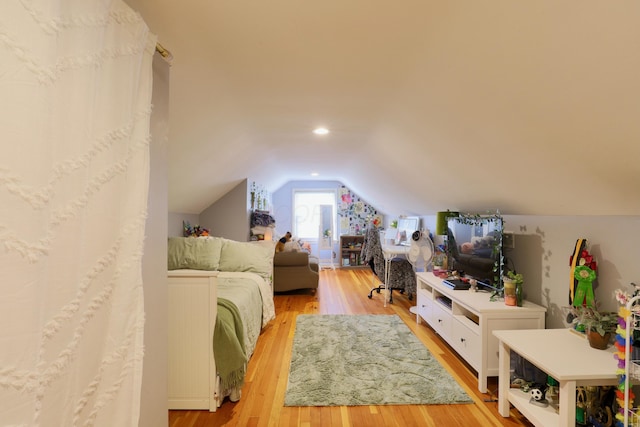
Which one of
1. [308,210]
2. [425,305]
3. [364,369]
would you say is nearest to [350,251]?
[308,210]

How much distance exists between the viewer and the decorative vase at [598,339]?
1664 mm

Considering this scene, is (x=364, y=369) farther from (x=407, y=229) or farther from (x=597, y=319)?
(x=407, y=229)

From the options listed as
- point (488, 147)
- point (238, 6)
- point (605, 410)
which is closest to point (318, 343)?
point (605, 410)

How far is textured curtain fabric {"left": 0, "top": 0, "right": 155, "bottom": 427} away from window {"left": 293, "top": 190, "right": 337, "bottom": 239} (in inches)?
262

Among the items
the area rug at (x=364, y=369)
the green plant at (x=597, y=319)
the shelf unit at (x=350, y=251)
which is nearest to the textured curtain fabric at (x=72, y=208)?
the area rug at (x=364, y=369)

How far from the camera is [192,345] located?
2.03 m

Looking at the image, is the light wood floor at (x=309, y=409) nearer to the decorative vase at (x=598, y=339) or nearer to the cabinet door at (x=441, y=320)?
the cabinet door at (x=441, y=320)

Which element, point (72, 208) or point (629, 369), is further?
point (629, 369)

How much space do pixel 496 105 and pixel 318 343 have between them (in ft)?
8.44

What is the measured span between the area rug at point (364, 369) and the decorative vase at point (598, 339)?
0.88 metres

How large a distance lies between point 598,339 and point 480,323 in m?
0.70

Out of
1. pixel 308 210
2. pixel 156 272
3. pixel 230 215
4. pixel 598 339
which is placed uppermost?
pixel 308 210

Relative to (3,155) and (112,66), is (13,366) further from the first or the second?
(112,66)

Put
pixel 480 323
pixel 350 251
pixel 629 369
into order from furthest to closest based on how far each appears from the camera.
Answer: pixel 350 251
pixel 480 323
pixel 629 369
